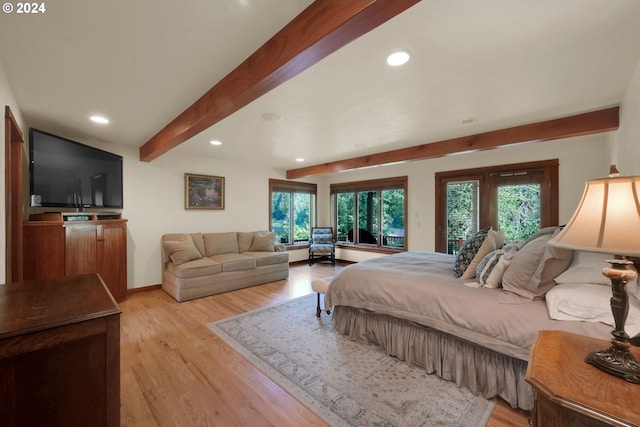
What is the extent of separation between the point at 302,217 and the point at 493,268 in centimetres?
513

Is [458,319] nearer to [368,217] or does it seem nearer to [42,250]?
[42,250]

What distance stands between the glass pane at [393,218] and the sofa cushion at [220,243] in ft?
10.9

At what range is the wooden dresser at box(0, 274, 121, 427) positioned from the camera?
33.0 inches

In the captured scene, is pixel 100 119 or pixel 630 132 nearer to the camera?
pixel 630 132

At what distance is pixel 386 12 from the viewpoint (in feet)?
3.49

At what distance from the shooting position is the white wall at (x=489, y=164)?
353 cm

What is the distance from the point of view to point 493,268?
6.46ft

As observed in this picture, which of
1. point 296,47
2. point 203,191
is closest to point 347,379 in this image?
point 296,47

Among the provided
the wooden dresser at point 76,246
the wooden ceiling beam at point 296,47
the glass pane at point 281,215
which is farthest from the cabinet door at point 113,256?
the glass pane at point 281,215

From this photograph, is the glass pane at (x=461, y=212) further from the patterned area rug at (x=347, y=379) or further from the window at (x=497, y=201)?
the patterned area rug at (x=347, y=379)

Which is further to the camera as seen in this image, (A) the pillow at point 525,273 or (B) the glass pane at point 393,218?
(B) the glass pane at point 393,218

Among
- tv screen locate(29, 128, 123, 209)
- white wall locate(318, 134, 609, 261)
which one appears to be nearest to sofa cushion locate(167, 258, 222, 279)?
tv screen locate(29, 128, 123, 209)

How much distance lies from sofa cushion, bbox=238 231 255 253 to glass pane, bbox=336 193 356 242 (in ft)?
8.17

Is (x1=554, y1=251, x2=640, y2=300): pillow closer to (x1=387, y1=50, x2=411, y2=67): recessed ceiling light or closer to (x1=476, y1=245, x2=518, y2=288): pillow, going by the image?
(x1=476, y1=245, x2=518, y2=288): pillow
